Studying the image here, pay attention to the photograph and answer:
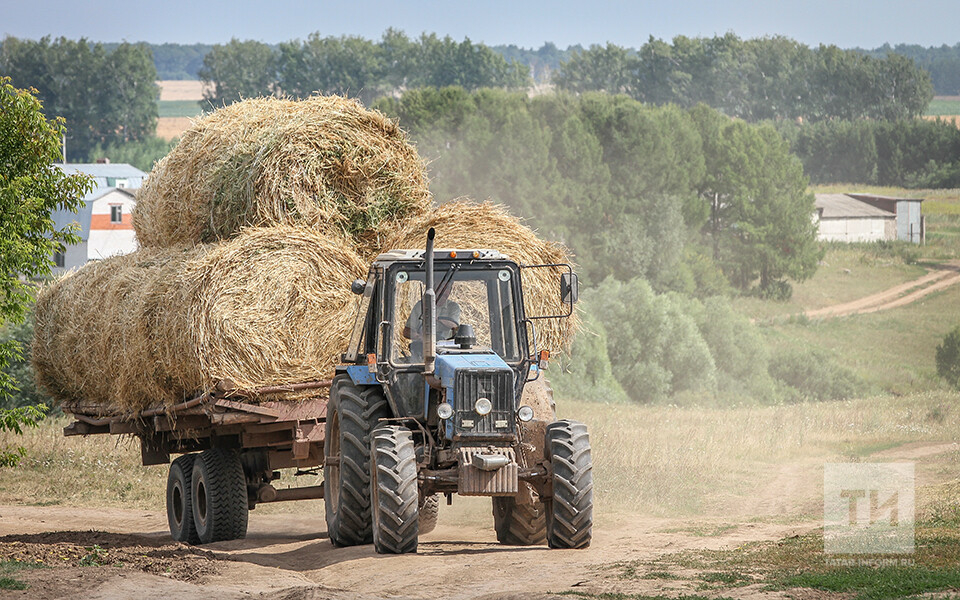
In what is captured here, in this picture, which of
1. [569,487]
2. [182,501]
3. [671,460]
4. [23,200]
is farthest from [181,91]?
[569,487]

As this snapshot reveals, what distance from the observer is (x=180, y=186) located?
1266 centimetres

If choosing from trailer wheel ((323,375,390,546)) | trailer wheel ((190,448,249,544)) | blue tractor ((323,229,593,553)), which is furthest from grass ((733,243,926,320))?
trailer wheel ((323,375,390,546))

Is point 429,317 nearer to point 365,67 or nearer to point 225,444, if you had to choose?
point 225,444

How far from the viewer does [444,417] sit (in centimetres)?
934

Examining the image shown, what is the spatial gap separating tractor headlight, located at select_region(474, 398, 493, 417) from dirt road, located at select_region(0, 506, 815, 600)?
3.80ft

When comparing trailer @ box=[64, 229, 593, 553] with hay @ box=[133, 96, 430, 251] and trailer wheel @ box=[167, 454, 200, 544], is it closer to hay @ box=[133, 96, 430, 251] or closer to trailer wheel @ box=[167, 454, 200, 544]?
trailer wheel @ box=[167, 454, 200, 544]

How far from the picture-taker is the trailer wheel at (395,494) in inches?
365

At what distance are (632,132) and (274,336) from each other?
180 feet

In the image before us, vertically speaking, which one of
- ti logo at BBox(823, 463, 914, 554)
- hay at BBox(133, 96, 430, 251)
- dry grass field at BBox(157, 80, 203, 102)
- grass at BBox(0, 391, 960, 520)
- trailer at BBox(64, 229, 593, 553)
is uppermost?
dry grass field at BBox(157, 80, 203, 102)

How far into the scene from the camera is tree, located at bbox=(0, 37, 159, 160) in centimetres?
9300

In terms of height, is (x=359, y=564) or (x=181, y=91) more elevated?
(x=181, y=91)

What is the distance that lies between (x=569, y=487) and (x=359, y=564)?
69.4 inches

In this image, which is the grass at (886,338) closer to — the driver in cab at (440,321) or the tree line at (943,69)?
the driver in cab at (440,321)

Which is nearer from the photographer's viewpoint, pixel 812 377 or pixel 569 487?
pixel 569 487
